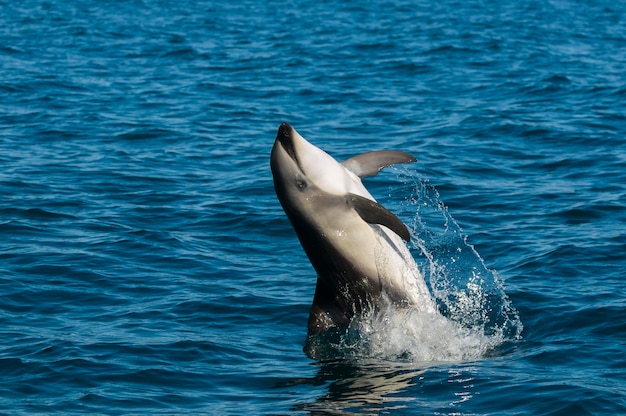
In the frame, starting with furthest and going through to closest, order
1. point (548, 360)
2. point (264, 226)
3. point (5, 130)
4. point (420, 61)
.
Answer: point (420, 61) → point (5, 130) → point (264, 226) → point (548, 360)

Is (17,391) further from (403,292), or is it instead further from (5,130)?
(5,130)

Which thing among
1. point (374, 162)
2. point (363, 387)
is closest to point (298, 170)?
point (374, 162)

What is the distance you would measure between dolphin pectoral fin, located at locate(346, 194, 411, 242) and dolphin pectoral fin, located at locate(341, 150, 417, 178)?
644 mm

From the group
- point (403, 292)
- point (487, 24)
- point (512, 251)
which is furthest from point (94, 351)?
point (487, 24)

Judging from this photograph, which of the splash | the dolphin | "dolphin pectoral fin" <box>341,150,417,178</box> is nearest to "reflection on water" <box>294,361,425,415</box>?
the splash

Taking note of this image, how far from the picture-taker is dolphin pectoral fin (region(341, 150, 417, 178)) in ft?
40.9

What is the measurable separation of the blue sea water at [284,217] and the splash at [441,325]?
39 mm

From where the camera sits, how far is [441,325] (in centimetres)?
1221

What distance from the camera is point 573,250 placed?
48.6 ft

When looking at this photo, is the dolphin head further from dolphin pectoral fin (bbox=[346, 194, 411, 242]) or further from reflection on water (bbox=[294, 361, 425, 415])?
reflection on water (bbox=[294, 361, 425, 415])

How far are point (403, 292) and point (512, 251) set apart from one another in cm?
319

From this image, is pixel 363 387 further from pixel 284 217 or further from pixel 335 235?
pixel 284 217

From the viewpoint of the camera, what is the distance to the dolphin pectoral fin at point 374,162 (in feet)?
40.9

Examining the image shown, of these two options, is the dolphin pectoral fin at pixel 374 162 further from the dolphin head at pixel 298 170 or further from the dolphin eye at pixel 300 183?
the dolphin eye at pixel 300 183
